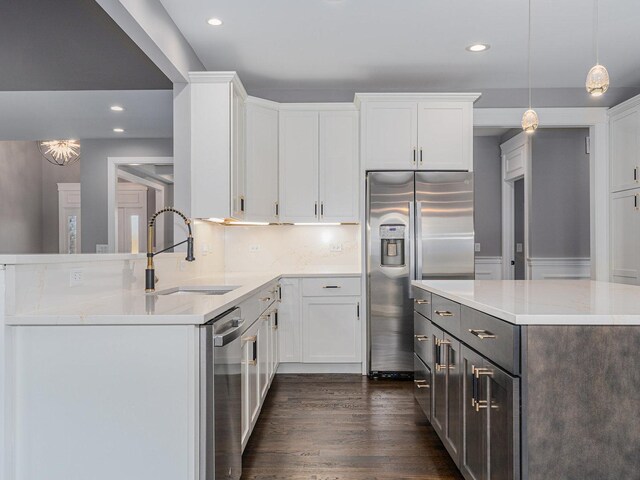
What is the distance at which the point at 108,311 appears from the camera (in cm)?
173

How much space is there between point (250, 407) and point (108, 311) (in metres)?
1.07

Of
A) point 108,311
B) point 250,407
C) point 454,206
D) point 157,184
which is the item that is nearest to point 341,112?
point 454,206

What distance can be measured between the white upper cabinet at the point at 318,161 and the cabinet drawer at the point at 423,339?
159 cm

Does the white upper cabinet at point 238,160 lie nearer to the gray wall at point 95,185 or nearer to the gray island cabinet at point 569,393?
the gray wall at point 95,185

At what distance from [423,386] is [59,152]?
9.26 ft

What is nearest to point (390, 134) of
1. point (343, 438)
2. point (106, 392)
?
point (343, 438)

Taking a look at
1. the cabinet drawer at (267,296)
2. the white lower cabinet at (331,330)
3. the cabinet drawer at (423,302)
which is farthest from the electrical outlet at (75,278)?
the white lower cabinet at (331,330)

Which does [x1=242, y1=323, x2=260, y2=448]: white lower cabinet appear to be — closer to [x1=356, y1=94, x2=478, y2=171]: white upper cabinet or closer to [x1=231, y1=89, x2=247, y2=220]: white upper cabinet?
[x1=231, y1=89, x2=247, y2=220]: white upper cabinet

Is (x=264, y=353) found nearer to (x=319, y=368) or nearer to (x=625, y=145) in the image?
(x=319, y=368)

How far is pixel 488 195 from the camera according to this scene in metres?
6.39

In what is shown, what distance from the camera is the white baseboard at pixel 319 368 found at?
413 cm

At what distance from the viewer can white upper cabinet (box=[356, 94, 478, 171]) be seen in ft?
13.6

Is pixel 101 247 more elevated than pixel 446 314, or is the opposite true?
pixel 101 247

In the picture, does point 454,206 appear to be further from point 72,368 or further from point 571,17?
point 72,368
